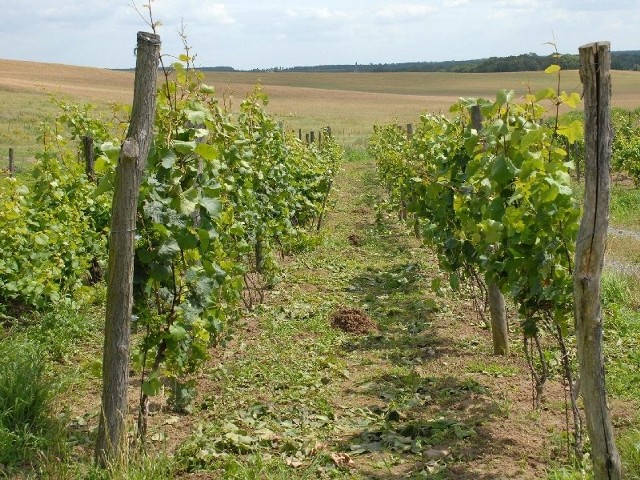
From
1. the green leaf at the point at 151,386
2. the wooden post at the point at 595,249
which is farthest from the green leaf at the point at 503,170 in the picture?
the green leaf at the point at 151,386

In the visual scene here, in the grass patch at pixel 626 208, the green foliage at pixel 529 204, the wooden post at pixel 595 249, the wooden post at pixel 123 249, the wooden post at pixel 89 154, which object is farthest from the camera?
the grass patch at pixel 626 208

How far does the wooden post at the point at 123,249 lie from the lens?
3982 mm

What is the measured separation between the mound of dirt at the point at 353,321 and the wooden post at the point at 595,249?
12.6 feet

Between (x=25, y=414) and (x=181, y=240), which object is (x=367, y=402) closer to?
(x=181, y=240)

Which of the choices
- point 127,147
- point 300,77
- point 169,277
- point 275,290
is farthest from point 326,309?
point 300,77

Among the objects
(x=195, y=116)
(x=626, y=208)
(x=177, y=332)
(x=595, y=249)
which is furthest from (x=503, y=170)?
(x=626, y=208)

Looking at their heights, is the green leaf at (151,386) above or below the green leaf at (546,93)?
below

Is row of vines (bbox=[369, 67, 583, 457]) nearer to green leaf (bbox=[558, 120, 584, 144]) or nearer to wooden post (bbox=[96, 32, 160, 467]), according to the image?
green leaf (bbox=[558, 120, 584, 144])

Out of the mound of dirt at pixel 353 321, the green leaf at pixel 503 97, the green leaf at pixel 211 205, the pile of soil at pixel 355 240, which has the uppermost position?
the green leaf at pixel 503 97

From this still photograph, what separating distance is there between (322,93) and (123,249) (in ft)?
222

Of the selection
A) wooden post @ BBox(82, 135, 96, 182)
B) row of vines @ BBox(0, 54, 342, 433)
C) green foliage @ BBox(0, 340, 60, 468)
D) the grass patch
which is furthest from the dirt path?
the grass patch

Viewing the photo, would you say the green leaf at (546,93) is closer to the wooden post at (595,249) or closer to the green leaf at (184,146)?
the wooden post at (595,249)

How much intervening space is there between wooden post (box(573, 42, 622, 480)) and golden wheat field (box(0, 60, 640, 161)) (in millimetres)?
22155

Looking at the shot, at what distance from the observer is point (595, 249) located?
135 inches
